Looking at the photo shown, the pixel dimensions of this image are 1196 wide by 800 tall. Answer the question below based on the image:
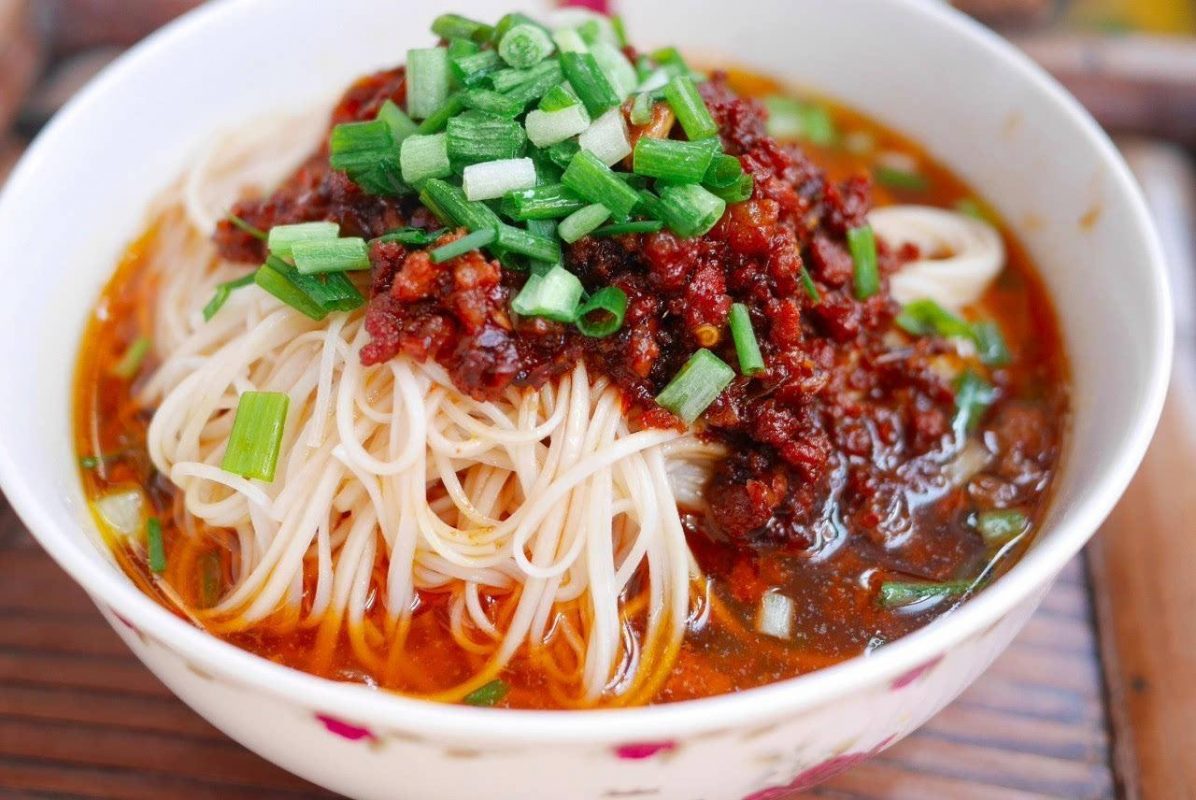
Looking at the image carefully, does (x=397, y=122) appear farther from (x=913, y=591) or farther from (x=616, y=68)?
(x=913, y=591)

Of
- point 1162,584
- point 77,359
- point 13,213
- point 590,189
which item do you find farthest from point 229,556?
point 1162,584

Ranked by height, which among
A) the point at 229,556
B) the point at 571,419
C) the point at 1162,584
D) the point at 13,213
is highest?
the point at 13,213

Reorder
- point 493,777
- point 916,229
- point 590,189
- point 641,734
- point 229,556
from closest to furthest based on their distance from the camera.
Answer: point 641,734, point 493,777, point 590,189, point 229,556, point 916,229

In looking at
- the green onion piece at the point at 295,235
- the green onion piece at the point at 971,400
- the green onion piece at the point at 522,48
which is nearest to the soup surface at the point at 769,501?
the green onion piece at the point at 971,400

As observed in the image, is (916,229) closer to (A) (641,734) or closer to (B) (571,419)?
(B) (571,419)

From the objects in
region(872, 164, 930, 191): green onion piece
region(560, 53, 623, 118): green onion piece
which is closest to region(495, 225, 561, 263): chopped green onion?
region(560, 53, 623, 118): green onion piece

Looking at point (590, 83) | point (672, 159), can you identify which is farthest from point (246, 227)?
point (672, 159)

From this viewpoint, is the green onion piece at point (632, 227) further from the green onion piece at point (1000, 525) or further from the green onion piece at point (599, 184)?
the green onion piece at point (1000, 525)
